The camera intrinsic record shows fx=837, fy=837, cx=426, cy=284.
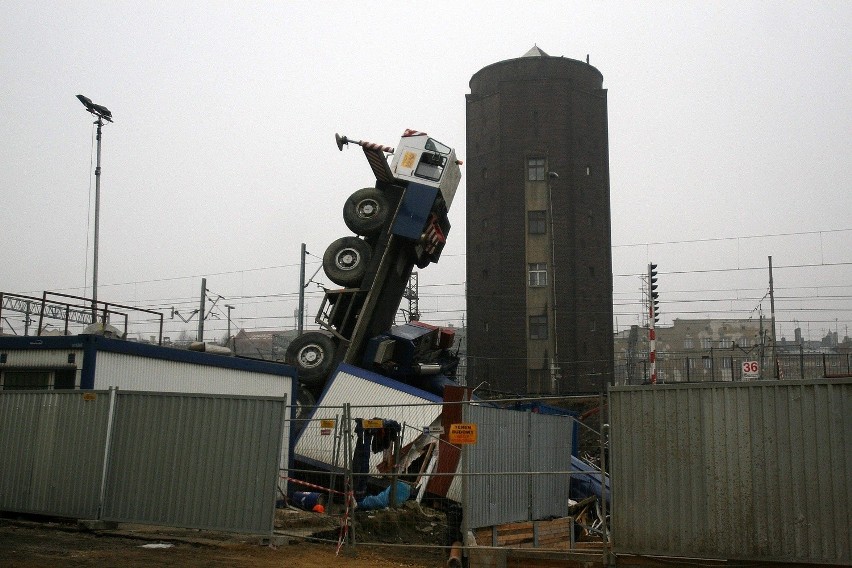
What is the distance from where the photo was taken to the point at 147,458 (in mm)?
12898

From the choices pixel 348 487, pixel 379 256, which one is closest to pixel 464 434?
pixel 348 487

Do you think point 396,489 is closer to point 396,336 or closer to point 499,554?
point 499,554

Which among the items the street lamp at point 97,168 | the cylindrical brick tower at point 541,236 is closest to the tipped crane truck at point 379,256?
the street lamp at point 97,168

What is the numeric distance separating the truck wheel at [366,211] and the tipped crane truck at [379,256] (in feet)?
0.11

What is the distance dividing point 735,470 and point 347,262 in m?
19.3

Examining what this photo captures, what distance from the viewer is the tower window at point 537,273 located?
50.7 metres

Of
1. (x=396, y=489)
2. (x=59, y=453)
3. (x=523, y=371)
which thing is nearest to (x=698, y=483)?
(x=396, y=489)

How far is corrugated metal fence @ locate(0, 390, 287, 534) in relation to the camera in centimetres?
1226

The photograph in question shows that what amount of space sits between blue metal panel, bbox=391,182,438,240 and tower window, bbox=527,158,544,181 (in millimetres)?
24348

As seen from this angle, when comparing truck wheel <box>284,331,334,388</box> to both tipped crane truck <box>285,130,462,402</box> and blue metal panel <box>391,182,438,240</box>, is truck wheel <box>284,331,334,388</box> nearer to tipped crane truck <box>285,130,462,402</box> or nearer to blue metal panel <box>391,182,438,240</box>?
tipped crane truck <box>285,130,462,402</box>

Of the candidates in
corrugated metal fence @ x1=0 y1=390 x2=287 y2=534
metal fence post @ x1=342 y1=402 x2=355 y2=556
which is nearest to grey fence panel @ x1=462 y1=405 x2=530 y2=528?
metal fence post @ x1=342 y1=402 x2=355 y2=556

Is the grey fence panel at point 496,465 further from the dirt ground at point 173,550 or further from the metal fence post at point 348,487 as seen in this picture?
the metal fence post at point 348,487

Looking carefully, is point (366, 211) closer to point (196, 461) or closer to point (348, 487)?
point (348, 487)

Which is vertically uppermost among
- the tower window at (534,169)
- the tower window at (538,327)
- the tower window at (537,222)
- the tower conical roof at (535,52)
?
the tower conical roof at (535,52)
